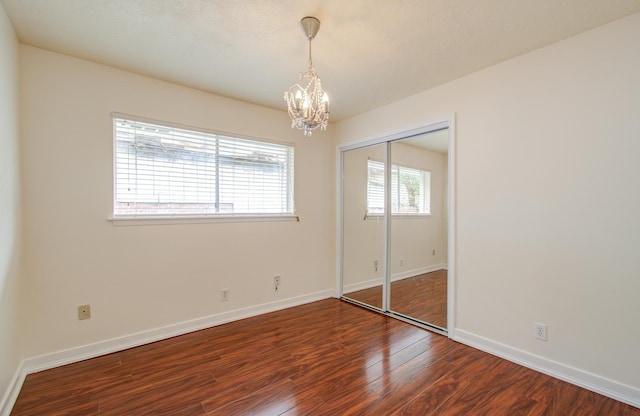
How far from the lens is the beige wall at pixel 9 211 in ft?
5.81

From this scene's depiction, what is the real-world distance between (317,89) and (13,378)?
2.77 m

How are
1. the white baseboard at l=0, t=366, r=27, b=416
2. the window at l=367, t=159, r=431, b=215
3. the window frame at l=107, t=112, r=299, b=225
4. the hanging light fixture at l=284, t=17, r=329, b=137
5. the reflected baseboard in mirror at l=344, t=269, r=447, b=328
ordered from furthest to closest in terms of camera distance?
1. the window at l=367, t=159, r=431, b=215
2. the reflected baseboard in mirror at l=344, t=269, r=447, b=328
3. the window frame at l=107, t=112, r=299, b=225
4. the hanging light fixture at l=284, t=17, r=329, b=137
5. the white baseboard at l=0, t=366, r=27, b=416

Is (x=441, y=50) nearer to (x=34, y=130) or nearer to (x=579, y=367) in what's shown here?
(x=579, y=367)

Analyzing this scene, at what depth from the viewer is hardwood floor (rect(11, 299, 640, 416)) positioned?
5.95 feet

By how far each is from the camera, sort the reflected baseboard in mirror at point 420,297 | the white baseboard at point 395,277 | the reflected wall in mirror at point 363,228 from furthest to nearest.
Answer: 1. the reflected wall in mirror at point 363,228
2. the white baseboard at point 395,277
3. the reflected baseboard in mirror at point 420,297

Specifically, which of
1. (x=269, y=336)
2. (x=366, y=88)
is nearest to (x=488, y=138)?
(x=366, y=88)

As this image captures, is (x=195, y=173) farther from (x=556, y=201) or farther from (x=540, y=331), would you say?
(x=540, y=331)

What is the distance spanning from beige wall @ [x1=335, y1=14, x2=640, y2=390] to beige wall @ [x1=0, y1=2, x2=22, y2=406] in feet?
11.0

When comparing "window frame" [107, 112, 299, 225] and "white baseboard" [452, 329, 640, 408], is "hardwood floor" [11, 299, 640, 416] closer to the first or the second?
Answer: "white baseboard" [452, 329, 640, 408]

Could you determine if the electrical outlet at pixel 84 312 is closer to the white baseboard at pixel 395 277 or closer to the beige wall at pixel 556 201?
the white baseboard at pixel 395 277

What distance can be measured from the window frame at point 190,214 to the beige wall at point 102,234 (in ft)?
0.15

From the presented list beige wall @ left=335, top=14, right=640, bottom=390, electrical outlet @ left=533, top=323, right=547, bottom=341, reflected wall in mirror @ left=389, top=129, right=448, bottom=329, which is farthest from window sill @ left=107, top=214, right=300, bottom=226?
electrical outlet @ left=533, top=323, right=547, bottom=341

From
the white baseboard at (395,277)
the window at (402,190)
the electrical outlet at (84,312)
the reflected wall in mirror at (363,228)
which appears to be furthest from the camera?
the reflected wall in mirror at (363,228)

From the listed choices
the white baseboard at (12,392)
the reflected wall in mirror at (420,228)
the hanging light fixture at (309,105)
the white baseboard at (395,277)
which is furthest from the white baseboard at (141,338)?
the hanging light fixture at (309,105)
